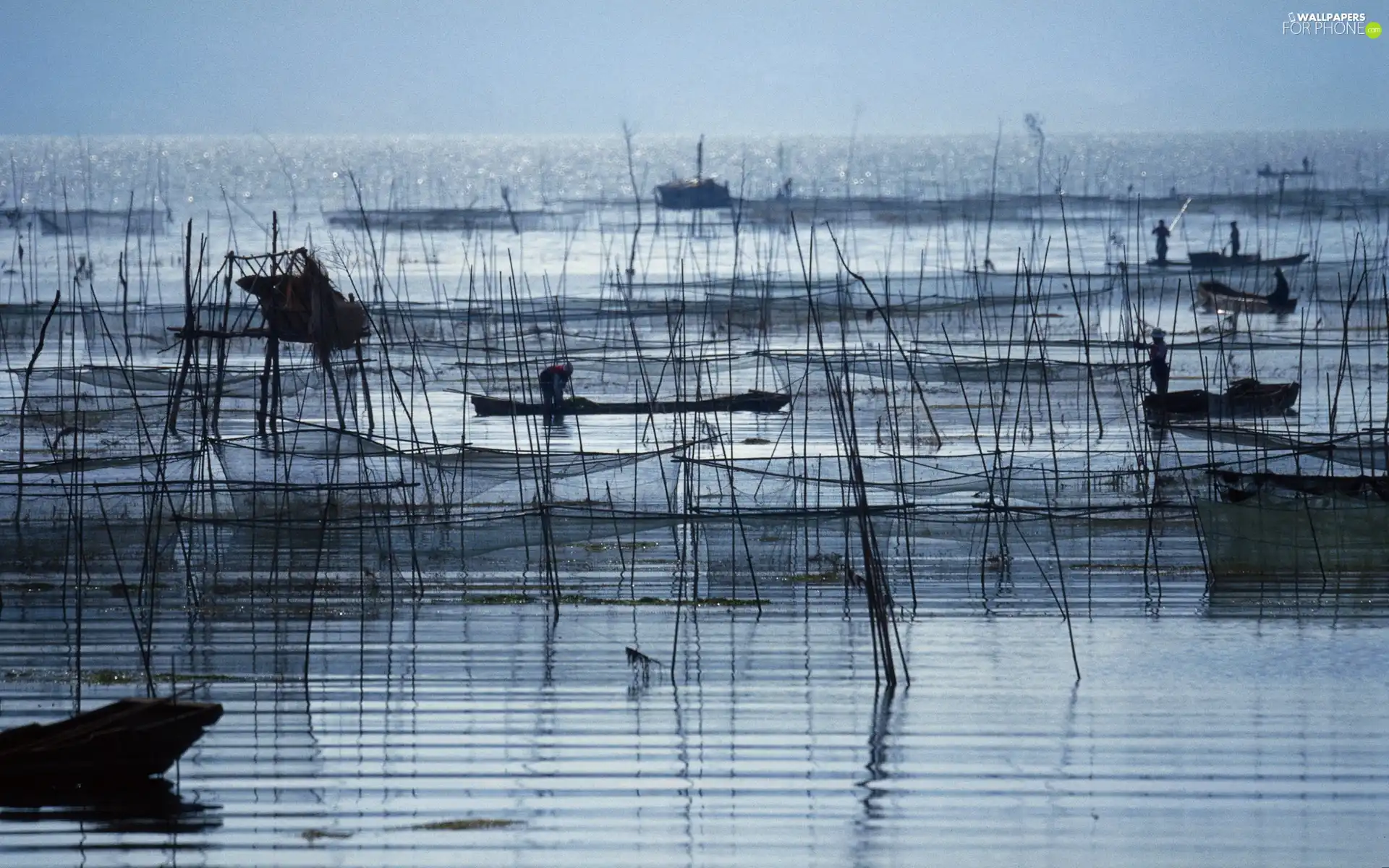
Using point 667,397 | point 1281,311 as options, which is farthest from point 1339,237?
point 667,397

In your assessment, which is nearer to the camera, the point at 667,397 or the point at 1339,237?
the point at 667,397

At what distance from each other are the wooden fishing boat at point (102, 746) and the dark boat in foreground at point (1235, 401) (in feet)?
23.0

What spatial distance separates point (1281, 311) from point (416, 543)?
13.1 m

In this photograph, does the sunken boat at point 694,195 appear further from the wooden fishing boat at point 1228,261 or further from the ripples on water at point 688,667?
the ripples on water at point 688,667

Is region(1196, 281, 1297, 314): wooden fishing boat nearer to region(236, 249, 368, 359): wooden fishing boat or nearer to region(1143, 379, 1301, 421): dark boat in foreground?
region(1143, 379, 1301, 421): dark boat in foreground

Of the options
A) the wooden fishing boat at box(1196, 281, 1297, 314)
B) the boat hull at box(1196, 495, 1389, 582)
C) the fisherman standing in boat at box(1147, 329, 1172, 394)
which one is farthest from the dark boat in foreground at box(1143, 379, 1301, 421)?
the wooden fishing boat at box(1196, 281, 1297, 314)

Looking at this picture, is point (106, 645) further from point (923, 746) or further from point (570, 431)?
point (570, 431)

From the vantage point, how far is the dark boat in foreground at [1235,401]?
10.1 meters

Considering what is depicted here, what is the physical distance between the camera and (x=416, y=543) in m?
7.11

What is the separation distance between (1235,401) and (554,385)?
435 cm

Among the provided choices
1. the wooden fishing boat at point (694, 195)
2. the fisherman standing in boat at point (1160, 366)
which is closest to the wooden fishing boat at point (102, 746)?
the fisherman standing in boat at point (1160, 366)

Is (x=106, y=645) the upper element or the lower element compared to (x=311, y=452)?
lower

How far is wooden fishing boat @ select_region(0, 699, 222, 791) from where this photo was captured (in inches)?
166

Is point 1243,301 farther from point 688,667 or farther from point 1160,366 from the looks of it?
point 688,667
